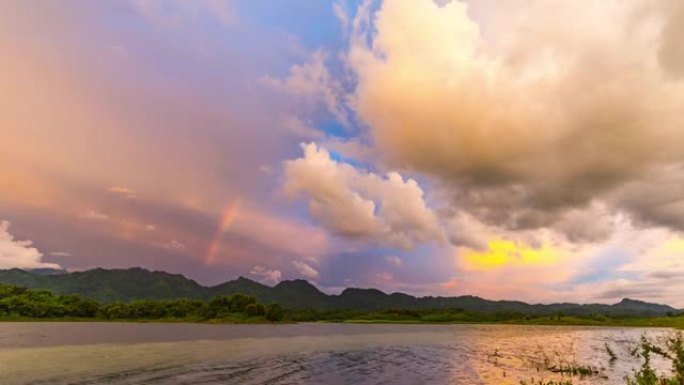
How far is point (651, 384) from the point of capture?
94.2ft

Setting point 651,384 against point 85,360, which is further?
point 85,360

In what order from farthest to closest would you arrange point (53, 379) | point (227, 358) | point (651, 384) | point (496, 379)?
point (227, 358), point (496, 379), point (53, 379), point (651, 384)

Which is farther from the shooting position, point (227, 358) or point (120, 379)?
point (227, 358)

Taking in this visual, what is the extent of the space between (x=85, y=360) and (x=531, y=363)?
235 ft

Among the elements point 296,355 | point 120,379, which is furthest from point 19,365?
point 296,355

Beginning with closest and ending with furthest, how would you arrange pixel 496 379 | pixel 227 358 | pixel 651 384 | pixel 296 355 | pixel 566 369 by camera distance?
pixel 651 384 → pixel 496 379 → pixel 566 369 → pixel 227 358 → pixel 296 355

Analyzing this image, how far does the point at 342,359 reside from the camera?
78.5 meters

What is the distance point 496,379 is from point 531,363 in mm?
21290

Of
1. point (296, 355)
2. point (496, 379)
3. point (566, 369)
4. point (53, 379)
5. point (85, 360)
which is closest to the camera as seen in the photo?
point (53, 379)

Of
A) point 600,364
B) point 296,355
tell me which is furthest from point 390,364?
point 600,364

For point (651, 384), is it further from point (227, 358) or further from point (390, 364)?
point (227, 358)

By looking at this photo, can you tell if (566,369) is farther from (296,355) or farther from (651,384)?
(296,355)

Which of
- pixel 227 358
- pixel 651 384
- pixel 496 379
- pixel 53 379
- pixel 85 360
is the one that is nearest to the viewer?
pixel 651 384

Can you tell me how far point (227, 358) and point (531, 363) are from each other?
51058 mm
